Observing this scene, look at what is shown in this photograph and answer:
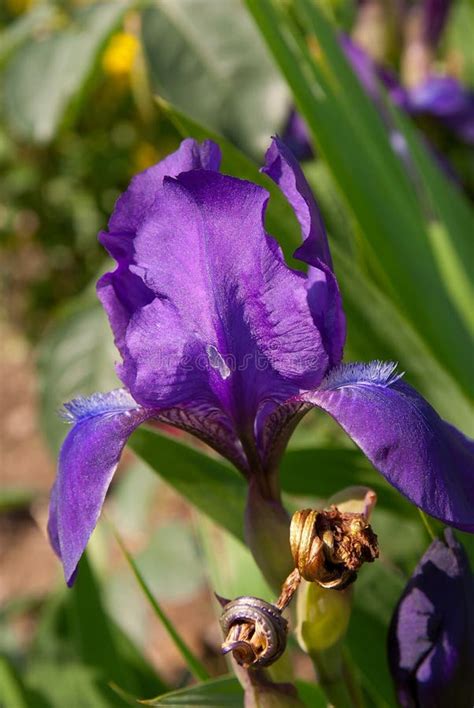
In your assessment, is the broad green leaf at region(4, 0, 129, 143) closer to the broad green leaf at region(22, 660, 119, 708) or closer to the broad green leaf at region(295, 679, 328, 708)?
the broad green leaf at region(22, 660, 119, 708)

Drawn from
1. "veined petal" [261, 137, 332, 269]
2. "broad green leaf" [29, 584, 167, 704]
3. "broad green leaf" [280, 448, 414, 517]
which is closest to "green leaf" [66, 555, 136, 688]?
"broad green leaf" [29, 584, 167, 704]

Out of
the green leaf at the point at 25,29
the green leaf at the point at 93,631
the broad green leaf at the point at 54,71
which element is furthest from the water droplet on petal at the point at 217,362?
the green leaf at the point at 25,29

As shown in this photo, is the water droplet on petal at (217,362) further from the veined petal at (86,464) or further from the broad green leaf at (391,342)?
the broad green leaf at (391,342)

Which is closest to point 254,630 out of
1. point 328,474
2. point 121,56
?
point 328,474

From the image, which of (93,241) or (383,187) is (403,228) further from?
(93,241)

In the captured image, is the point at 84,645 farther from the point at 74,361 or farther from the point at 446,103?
the point at 446,103
